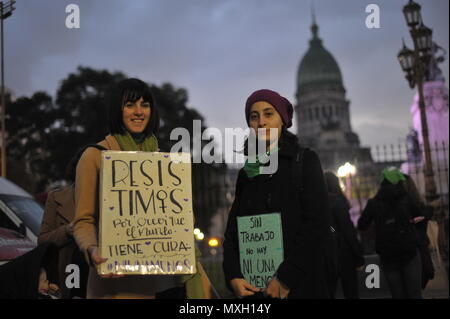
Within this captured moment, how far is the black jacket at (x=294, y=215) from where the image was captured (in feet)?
9.31

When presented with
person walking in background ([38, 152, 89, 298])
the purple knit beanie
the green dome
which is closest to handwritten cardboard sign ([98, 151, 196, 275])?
person walking in background ([38, 152, 89, 298])

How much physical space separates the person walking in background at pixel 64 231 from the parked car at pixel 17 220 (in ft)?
4.15

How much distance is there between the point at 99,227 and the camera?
9.07ft

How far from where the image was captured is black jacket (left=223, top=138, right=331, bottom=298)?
112 inches

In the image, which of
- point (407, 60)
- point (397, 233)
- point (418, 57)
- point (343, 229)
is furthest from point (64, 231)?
point (407, 60)

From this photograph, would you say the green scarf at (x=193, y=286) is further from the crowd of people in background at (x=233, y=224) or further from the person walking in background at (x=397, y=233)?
the person walking in background at (x=397, y=233)

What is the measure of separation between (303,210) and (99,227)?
102 cm

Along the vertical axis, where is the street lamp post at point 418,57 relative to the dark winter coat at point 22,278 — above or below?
above

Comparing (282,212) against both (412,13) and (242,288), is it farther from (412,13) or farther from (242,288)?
(412,13)

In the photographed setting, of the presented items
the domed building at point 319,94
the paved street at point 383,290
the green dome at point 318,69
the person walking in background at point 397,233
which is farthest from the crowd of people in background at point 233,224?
the green dome at point 318,69

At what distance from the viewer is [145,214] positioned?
9.21 ft

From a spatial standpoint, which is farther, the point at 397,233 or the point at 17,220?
the point at 17,220

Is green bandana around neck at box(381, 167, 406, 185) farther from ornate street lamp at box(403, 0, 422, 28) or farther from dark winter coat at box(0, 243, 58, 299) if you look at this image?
ornate street lamp at box(403, 0, 422, 28)

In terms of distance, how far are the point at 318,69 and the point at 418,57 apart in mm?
111477
